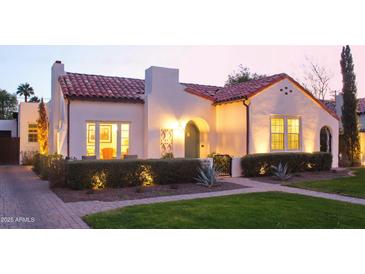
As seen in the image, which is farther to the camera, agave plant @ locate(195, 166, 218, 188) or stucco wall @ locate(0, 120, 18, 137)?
stucco wall @ locate(0, 120, 18, 137)

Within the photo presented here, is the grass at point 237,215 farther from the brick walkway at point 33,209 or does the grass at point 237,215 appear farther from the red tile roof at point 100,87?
the red tile roof at point 100,87

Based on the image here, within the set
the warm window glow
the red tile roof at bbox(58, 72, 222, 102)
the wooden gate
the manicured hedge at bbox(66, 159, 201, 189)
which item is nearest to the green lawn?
the manicured hedge at bbox(66, 159, 201, 189)

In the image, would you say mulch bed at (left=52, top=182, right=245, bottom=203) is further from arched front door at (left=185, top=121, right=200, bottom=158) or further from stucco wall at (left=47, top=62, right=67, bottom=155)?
stucco wall at (left=47, top=62, right=67, bottom=155)

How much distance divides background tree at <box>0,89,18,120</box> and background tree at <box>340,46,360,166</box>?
49.7 m

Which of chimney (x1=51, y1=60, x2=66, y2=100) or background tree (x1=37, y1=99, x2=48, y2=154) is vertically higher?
chimney (x1=51, y1=60, x2=66, y2=100)

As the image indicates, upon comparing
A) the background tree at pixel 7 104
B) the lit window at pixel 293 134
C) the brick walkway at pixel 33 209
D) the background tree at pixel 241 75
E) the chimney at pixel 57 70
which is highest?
the background tree at pixel 241 75

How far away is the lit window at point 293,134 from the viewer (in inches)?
700

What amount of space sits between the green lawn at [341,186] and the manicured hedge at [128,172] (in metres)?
4.41

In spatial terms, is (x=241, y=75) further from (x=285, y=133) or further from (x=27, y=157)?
(x=27, y=157)

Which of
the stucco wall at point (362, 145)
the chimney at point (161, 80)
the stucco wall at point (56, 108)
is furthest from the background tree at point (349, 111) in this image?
the stucco wall at point (56, 108)

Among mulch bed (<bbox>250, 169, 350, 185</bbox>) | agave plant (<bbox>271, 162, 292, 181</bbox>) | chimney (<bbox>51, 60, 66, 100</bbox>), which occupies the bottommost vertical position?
mulch bed (<bbox>250, 169, 350, 185</bbox>)

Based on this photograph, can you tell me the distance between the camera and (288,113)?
694 inches

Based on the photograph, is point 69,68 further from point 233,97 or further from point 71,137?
point 233,97

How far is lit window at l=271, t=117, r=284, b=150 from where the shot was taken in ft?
56.7
